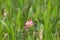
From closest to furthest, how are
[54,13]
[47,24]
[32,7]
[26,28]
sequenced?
1. [26,28]
2. [47,24]
3. [54,13]
4. [32,7]

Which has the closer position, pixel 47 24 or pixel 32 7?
pixel 47 24

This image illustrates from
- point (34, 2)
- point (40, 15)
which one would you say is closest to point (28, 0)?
point (34, 2)

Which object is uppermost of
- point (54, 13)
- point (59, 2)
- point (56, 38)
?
point (59, 2)

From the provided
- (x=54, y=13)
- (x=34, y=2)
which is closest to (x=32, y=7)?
(x=34, y=2)

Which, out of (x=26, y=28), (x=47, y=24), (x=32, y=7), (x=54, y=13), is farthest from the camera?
(x=32, y=7)

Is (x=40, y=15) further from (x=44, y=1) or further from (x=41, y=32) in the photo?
(x=41, y=32)

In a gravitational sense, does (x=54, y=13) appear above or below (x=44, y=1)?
below
